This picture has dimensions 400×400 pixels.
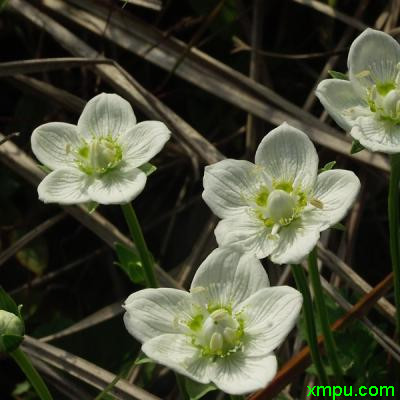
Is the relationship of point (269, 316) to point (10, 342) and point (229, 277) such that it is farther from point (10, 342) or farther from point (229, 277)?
point (10, 342)

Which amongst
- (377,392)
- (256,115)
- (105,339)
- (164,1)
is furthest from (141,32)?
(377,392)

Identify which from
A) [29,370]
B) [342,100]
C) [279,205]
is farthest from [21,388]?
[342,100]

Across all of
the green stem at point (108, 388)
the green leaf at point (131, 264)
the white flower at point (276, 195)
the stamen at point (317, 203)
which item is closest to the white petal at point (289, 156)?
the white flower at point (276, 195)

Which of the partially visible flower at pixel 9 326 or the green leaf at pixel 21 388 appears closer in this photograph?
the partially visible flower at pixel 9 326

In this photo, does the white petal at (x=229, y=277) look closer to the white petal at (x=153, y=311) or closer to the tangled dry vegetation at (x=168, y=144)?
the white petal at (x=153, y=311)

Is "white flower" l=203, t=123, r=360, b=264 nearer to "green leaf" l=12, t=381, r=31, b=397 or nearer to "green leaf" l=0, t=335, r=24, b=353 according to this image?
"green leaf" l=0, t=335, r=24, b=353

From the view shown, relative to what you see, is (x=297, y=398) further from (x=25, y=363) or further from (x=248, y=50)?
(x=248, y=50)

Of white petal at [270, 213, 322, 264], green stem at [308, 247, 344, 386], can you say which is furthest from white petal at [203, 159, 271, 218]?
green stem at [308, 247, 344, 386]
